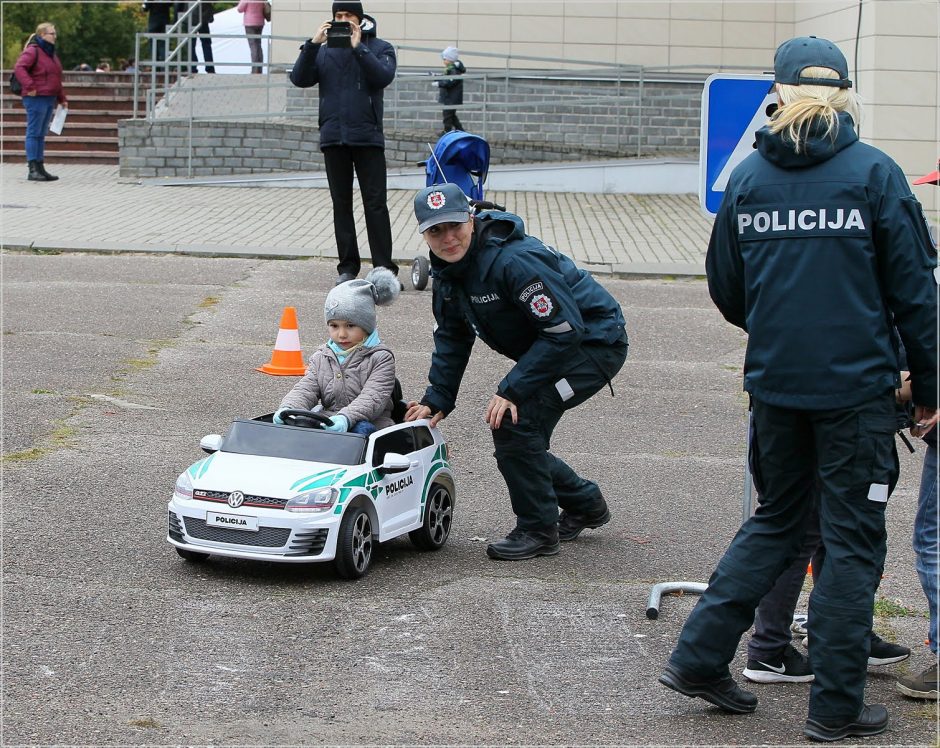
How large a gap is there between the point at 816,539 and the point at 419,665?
4.58 ft

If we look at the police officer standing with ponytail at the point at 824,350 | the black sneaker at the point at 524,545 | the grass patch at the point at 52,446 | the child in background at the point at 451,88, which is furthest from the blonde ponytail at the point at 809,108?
the child in background at the point at 451,88

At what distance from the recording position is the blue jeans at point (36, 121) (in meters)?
20.0

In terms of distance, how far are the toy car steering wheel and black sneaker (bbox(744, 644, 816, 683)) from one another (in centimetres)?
215

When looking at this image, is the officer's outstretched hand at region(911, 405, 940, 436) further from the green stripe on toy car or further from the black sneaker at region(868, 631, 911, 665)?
the green stripe on toy car

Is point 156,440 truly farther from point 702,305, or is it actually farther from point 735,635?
point 702,305

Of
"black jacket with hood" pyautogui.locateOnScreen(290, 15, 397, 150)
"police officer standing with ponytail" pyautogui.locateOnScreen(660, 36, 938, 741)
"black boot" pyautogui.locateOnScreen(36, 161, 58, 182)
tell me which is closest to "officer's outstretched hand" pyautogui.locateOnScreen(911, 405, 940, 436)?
"police officer standing with ponytail" pyautogui.locateOnScreen(660, 36, 938, 741)

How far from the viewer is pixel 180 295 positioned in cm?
1175

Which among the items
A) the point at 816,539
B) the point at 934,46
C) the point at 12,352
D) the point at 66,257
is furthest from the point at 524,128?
the point at 816,539

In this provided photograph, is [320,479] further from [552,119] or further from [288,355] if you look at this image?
[552,119]

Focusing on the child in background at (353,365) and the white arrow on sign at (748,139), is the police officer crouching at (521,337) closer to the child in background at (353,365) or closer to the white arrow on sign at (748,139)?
the child in background at (353,365)

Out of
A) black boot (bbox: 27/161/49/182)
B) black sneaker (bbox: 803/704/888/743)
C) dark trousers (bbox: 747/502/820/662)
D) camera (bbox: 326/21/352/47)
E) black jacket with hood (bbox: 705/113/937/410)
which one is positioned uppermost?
camera (bbox: 326/21/352/47)

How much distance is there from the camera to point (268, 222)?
54.3 feet

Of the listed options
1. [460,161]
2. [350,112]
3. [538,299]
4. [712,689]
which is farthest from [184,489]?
[350,112]

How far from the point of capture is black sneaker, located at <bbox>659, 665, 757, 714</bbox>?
4.14m
